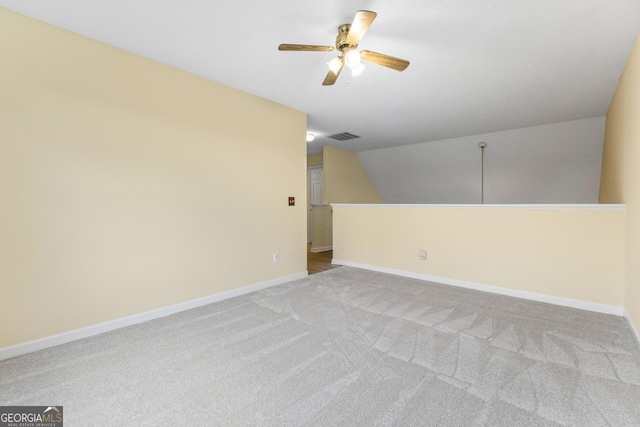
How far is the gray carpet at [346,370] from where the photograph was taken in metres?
1.42

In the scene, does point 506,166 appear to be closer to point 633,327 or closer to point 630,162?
point 630,162

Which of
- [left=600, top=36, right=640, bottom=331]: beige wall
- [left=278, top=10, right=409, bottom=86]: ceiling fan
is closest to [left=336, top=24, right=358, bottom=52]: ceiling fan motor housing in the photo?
[left=278, top=10, right=409, bottom=86]: ceiling fan

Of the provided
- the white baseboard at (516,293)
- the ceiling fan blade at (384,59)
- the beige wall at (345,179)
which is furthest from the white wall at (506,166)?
the ceiling fan blade at (384,59)

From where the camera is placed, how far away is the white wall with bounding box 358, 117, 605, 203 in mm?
4352

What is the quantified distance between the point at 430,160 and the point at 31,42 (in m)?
5.92

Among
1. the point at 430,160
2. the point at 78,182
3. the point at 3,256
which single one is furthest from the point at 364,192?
the point at 3,256

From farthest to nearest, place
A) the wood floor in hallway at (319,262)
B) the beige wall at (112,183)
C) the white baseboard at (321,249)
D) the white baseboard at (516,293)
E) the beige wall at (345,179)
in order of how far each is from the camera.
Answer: the white baseboard at (321,249)
the beige wall at (345,179)
the wood floor in hallway at (319,262)
the white baseboard at (516,293)
the beige wall at (112,183)

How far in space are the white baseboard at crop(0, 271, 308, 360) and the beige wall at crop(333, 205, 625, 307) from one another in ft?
7.03

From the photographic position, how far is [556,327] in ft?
7.87

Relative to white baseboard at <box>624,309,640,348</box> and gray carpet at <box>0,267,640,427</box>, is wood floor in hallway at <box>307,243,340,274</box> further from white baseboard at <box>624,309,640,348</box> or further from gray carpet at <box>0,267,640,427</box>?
white baseboard at <box>624,309,640,348</box>

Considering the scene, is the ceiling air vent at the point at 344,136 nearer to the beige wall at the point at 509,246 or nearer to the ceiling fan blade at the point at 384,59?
the beige wall at the point at 509,246

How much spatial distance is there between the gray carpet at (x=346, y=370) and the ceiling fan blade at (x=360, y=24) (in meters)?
2.22

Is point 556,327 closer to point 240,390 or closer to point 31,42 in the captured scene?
point 240,390

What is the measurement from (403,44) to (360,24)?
721mm
